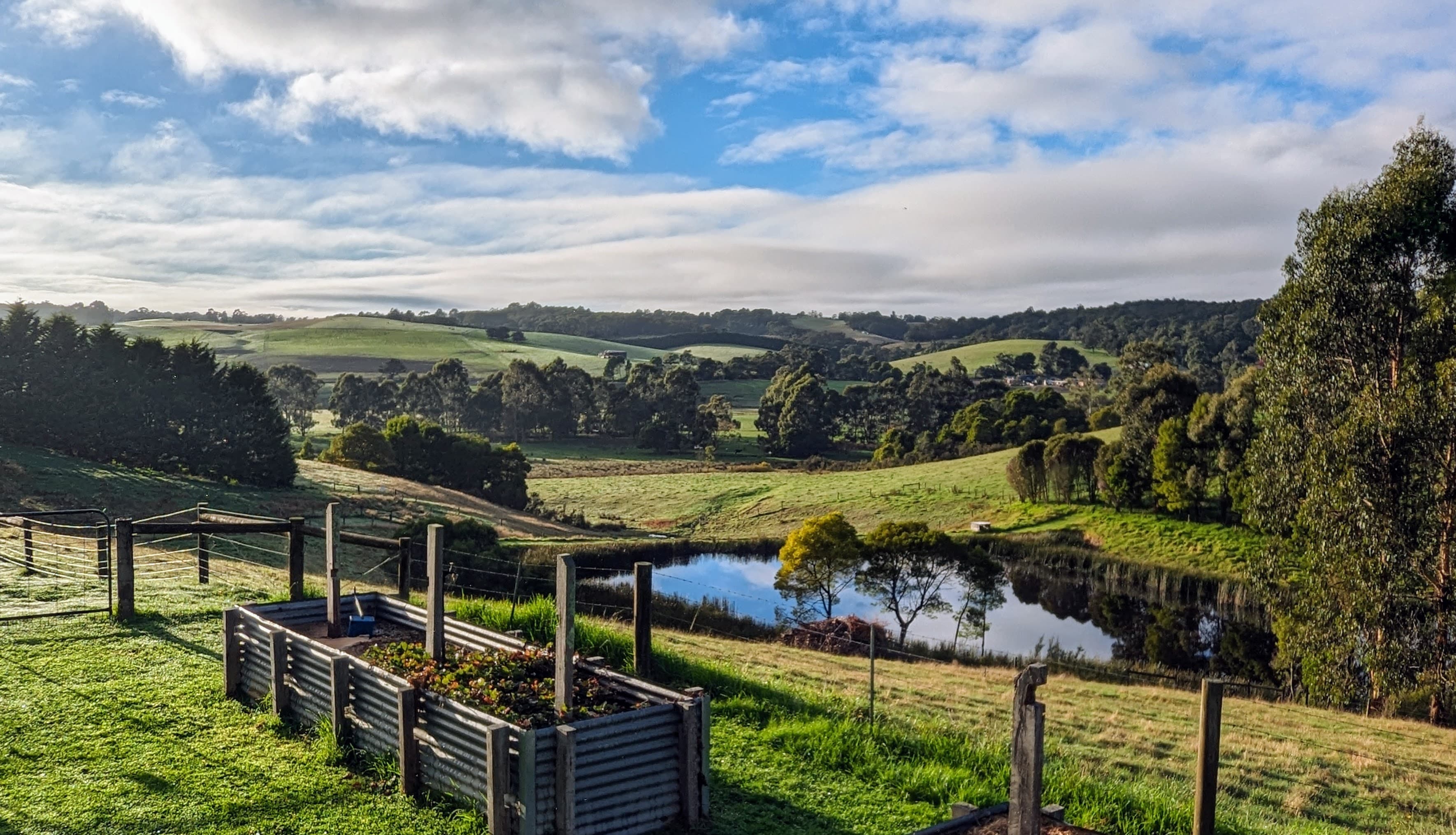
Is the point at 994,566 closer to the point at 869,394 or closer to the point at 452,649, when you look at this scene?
the point at 452,649

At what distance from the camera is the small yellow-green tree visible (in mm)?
39812

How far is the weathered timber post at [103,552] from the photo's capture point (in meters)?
14.8

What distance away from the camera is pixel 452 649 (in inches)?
394

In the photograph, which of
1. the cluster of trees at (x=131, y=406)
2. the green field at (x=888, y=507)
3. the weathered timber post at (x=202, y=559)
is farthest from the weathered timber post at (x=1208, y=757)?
the cluster of trees at (x=131, y=406)

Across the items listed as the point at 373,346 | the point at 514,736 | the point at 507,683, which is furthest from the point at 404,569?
the point at 373,346

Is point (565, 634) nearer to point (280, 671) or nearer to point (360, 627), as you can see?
point (280, 671)

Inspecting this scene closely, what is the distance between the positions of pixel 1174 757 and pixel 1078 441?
4746 centimetres

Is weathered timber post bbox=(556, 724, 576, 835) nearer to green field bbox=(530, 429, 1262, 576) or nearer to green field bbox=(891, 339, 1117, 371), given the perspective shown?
green field bbox=(530, 429, 1262, 576)

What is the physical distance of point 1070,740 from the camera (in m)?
14.8

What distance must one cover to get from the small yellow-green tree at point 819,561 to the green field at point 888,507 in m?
18.1

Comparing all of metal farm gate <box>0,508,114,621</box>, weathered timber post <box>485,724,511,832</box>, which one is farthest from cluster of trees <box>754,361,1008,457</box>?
weathered timber post <box>485,724,511,832</box>

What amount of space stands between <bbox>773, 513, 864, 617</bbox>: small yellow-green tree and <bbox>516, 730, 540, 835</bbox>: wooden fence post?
33393mm

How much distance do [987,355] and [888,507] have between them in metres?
102

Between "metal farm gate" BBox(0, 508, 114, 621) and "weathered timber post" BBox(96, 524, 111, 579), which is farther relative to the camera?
"weathered timber post" BBox(96, 524, 111, 579)
